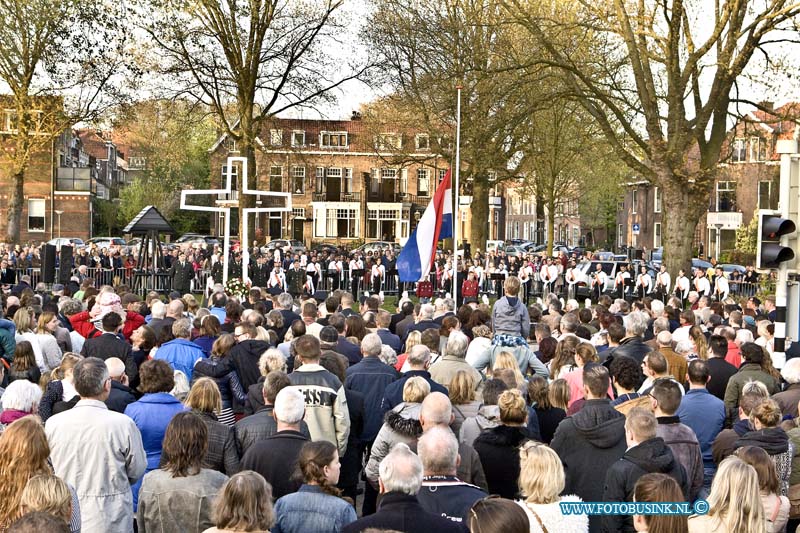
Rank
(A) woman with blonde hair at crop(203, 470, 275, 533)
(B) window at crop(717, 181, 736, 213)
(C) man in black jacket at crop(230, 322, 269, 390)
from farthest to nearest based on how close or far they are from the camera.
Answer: (B) window at crop(717, 181, 736, 213) < (C) man in black jacket at crop(230, 322, 269, 390) < (A) woman with blonde hair at crop(203, 470, 275, 533)

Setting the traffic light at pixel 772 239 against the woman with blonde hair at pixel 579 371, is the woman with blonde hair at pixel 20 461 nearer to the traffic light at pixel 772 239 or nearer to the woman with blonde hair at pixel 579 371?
the woman with blonde hair at pixel 579 371

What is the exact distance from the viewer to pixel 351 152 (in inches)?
2746

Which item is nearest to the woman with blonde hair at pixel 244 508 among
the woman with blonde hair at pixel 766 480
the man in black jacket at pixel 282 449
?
the man in black jacket at pixel 282 449

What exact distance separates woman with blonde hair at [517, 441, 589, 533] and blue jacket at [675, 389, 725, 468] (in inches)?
121

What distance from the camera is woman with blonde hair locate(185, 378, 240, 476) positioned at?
20.9 ft

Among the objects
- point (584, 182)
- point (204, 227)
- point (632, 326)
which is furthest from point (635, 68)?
point (204, 227)

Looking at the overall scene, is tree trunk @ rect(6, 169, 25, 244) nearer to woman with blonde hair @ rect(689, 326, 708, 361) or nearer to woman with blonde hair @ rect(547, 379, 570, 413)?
woman with blonde hair @ rect(689, 326, 708, 361)

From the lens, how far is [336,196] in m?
70.0

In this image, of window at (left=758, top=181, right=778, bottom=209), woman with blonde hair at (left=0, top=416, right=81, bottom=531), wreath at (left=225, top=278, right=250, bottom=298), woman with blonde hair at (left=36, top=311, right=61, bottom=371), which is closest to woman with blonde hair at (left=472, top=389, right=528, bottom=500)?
woman with blonde hair at (left=0, top=416, right=81, bottom=531)

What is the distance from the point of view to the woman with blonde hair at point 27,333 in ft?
→ 33.1

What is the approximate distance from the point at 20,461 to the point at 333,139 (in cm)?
6577

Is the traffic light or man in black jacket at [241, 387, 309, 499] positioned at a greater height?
the traffic light

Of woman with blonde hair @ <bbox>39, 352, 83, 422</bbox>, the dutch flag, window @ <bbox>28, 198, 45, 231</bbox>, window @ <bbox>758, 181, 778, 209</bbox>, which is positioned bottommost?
woman with blonde hair @ <bbox>39, 352, 83, 422</bbox>

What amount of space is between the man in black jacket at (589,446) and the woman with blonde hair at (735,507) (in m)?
1.52
